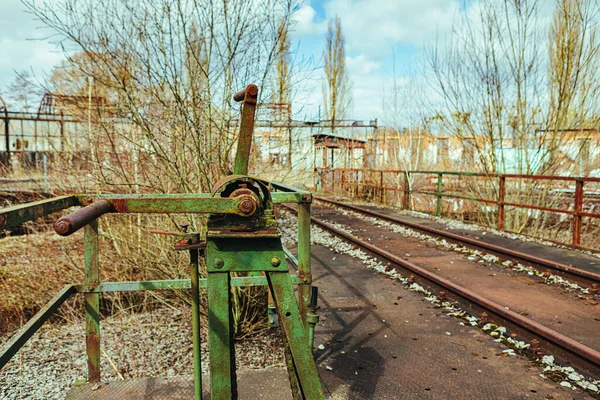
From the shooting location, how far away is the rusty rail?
8633 millimetres

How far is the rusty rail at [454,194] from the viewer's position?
28.3 feet

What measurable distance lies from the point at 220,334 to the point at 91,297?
4.55ft

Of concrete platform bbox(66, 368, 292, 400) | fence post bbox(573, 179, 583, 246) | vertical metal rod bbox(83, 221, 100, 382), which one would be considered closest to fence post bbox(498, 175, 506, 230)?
fence post bbox(573, 179, 583, 246)

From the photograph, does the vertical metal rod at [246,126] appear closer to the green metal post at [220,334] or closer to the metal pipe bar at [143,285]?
the green metal post at [220,334]

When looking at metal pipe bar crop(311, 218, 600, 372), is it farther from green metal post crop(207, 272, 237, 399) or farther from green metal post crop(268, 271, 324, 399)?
green metal post crop(207, 272, 237, 399)

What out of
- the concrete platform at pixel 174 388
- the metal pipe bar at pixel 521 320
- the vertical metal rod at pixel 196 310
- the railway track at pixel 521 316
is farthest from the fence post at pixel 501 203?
the vertical metal rod at pixel 196 310

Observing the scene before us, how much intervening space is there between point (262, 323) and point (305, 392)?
10.2 ft

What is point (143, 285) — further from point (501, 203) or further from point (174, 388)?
point (501, 203)

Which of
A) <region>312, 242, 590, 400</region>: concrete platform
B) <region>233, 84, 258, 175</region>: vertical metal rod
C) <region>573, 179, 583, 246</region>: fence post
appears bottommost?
<region>312, 242, 590, 400</region>: concrete platform

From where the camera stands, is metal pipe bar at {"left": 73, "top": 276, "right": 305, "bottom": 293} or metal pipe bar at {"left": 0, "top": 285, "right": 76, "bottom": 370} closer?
metal pipe bar at {"left": 0, "top": 285, "right": 76, "bottom": 370}

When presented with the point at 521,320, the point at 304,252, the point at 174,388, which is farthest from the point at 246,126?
the point at 521,320

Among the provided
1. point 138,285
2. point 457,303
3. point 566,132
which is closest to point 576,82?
point 566,132

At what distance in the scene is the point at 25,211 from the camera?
4.96ft

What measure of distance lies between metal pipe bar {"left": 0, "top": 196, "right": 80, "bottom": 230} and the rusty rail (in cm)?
581
